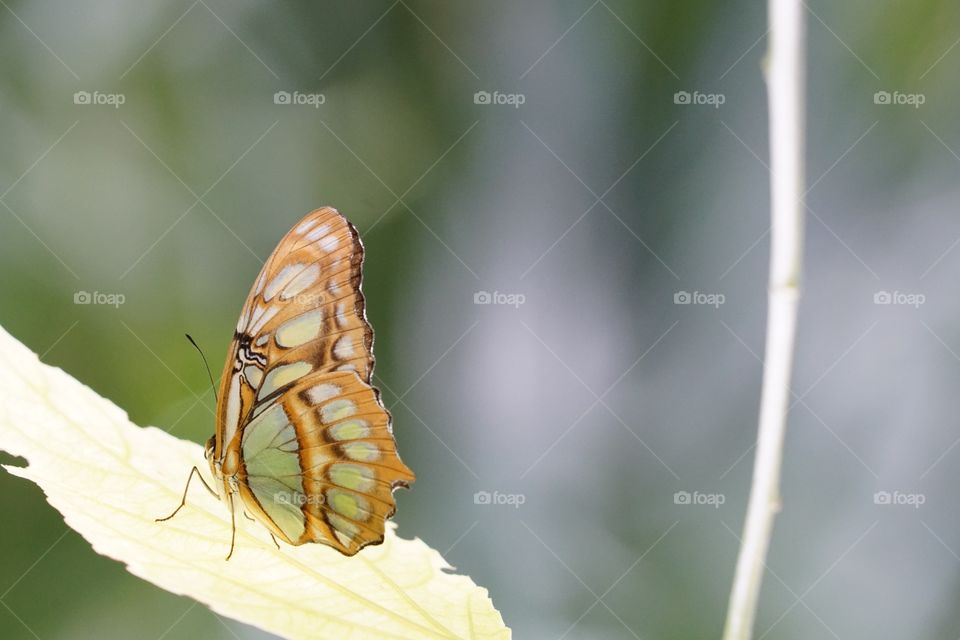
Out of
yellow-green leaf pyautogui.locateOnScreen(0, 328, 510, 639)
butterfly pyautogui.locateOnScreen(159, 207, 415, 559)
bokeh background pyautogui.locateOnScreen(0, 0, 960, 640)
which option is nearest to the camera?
yellow-green leaf pyautogui.locateOnScreen(0, 328, 510, 639)

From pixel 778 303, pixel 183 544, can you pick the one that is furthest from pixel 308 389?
pixel 778 303

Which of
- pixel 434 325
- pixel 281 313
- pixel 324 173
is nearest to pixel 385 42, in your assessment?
pixel 324 173

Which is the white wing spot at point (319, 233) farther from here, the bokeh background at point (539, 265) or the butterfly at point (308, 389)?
the bokeh background at point (539, 265)

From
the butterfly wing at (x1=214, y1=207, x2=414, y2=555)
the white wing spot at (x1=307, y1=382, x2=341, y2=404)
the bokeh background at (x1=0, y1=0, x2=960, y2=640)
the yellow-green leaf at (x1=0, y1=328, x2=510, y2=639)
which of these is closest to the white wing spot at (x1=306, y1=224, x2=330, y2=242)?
the butterfly wing at (x1=214, y1=207, x2=414, y2=555)

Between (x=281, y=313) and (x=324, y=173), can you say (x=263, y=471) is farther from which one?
(x=324, y=173)

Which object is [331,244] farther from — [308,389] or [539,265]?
[539,265]

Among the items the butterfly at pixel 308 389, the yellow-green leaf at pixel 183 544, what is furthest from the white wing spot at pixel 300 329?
the yellow-green leaf at pixel 183 544

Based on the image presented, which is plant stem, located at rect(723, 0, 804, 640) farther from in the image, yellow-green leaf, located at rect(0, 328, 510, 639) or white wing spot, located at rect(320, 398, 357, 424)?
white wing spot, located at rect(320, 398, 357, 424)

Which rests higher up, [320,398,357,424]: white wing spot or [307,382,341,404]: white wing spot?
[307,382,341,404]: white wing spot
